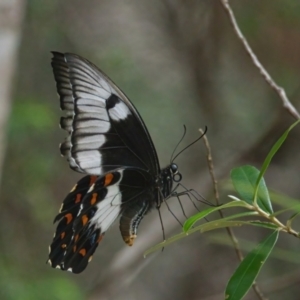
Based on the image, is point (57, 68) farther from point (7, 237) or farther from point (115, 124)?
point (7, 237)

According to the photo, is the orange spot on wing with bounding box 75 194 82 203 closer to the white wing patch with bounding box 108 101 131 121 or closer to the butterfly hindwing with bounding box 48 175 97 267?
the butterfly hindwing with bounding box 48 175 97 267

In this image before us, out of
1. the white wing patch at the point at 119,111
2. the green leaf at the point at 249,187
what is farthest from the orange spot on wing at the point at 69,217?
the green leaf at the point at 249,187

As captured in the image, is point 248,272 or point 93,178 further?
point 93,178

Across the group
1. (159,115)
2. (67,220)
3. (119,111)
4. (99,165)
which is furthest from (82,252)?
(159,115)

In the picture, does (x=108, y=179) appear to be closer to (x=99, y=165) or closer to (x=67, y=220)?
(x=99, y=165)

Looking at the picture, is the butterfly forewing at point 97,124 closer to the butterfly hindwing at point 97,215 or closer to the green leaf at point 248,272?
the butterfly hindwing at point 97,215
